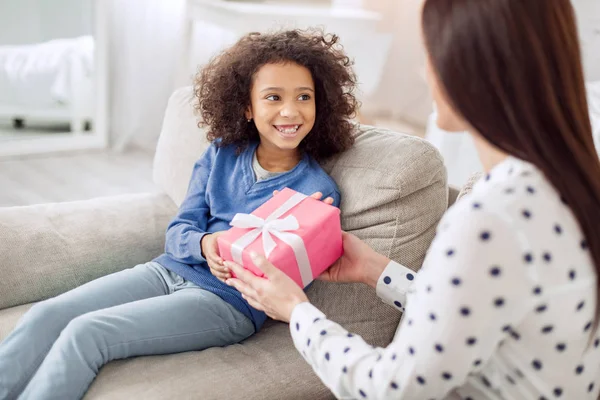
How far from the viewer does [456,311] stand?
0.89m

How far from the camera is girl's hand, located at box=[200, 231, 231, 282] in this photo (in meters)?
1.48

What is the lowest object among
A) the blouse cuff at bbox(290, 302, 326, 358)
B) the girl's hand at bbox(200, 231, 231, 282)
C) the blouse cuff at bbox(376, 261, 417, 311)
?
the girl's hand at bbox(200, 231, 231, 282)

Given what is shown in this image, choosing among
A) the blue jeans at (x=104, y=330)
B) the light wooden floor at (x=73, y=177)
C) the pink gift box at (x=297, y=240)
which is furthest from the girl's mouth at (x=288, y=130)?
the light wooden floor at (x=73, y=177)

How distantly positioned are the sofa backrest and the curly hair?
0.11 metres

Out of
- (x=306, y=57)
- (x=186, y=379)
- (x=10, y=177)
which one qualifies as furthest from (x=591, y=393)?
(x=10, y=177)

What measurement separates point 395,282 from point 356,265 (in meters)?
0.10

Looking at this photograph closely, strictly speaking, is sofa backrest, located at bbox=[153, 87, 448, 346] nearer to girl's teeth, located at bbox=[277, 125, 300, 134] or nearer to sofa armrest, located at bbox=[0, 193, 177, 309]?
girl's teeth, located at bbox=[277, 125, 300, 134]

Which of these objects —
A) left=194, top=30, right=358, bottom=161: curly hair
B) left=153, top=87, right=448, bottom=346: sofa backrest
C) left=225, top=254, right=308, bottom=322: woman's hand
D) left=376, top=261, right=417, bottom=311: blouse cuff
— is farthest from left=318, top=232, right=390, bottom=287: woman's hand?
left=194, top=30, right=358, bottom=161: curly hair

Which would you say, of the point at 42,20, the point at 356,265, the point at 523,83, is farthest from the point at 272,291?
the point at 42,20

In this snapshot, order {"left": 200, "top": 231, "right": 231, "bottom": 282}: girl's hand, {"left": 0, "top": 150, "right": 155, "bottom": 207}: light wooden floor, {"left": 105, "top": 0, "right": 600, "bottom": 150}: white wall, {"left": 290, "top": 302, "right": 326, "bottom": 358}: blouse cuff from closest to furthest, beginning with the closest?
{"left": 290, "top": 302, "right": 326, "bottom": 358}: blouse cuff
{"left": 200, "top": 231, "right": 231, "bottom": 282}: girl's hand
{"left": 0, "top": 150, "right": 155, "bottom": 207}: light wooden floor
{"left": 105, "top": 0, "right": 600, "bottom": 150}: white wall

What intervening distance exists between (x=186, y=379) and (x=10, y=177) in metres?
2.41

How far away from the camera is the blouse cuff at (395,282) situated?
54.0 inches

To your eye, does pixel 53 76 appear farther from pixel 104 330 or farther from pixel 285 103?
pixel 104 330

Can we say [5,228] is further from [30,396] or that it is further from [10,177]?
[10,177]
